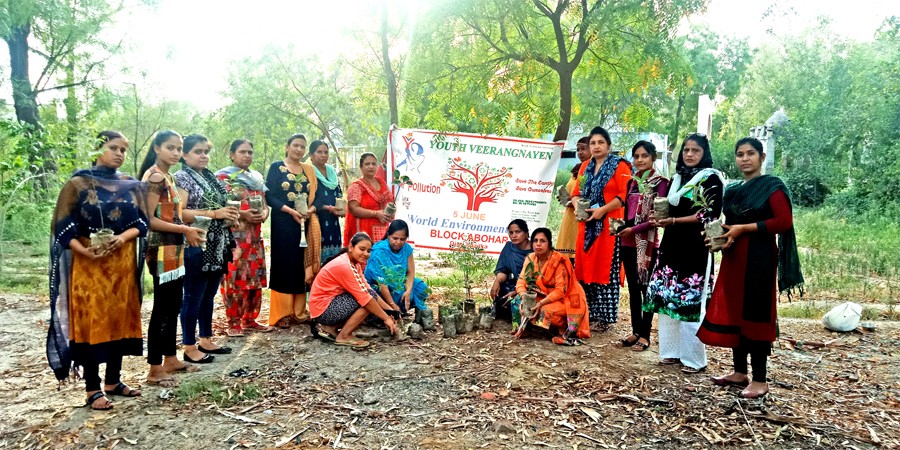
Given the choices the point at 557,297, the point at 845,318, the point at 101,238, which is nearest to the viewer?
the point at 101,238

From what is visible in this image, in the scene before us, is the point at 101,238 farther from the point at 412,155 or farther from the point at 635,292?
the point at 635,292

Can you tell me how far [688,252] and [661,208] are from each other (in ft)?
1.30

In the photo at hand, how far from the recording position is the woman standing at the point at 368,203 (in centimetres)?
575

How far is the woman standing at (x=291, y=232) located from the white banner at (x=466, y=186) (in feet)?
3.72

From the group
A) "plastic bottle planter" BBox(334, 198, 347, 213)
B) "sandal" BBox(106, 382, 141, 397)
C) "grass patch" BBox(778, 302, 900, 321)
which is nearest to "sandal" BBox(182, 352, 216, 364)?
"sandal" BBox(106, 382, 141, 397)

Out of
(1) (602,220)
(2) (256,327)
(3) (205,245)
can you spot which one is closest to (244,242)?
(3) (205,245)

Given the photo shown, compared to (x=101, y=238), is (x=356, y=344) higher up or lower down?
lower down

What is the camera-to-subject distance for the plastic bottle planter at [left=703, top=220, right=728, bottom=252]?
3.61 m

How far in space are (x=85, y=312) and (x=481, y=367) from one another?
2665 mm

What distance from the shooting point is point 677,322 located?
4.38 m

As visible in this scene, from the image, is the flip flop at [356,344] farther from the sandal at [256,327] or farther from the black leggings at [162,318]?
the black leggings at [162,318]

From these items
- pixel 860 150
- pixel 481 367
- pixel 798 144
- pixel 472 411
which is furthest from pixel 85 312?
pixel 798 144

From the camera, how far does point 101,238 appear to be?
318cm

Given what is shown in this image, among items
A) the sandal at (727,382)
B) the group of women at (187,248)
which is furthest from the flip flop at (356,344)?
the sandal at (727,382)
